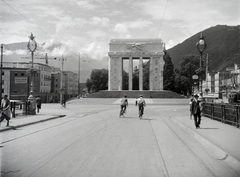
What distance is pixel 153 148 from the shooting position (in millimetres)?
9984

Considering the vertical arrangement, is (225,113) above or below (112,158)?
above

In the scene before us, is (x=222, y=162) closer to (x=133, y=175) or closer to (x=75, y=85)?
(x=133, y=175)

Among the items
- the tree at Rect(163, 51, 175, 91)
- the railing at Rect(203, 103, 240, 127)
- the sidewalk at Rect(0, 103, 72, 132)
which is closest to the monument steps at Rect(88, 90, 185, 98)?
the tree at Rect(163, 51, 175, 91)

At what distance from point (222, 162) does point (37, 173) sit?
4.66m

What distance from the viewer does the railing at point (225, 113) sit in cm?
1608

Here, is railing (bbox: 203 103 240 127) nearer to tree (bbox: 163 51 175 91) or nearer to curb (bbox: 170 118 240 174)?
curb (bbox: 170 118 240 174)

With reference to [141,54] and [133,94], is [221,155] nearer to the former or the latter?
[133,94]

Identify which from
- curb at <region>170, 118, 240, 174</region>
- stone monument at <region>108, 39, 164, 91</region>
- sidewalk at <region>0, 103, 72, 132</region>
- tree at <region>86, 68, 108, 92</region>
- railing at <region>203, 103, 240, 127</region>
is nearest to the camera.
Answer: curb at <region>170, 118, 240, 174</region>

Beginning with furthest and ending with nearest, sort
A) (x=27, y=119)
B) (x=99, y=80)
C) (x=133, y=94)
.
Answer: (x=99, y=80) → (x=133, y=94) → (x=27, y=119)

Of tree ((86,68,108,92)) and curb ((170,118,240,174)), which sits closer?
curb ((170,118,240,174))

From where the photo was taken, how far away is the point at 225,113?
729 inches

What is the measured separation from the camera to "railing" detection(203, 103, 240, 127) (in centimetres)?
1608

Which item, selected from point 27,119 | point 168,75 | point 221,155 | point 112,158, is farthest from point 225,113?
point 168,75

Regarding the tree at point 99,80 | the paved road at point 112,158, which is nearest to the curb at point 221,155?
the paved road at point 112,158
